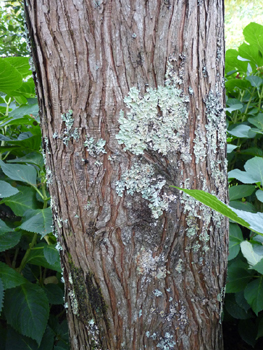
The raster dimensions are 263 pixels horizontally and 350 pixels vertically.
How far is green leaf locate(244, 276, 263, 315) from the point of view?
111cm

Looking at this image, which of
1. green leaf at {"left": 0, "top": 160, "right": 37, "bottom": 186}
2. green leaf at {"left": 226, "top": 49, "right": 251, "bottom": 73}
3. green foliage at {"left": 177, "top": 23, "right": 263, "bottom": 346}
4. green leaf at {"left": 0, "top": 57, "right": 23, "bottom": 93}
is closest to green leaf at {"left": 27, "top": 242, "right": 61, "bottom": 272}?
green leaf at {"left": 0, "top": 160, "right": 37, "bottom": 186}

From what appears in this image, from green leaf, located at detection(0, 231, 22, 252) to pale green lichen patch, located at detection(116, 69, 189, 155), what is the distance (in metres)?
0.64

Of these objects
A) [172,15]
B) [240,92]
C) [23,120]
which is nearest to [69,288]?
[23,120]

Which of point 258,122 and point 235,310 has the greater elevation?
point 258,122

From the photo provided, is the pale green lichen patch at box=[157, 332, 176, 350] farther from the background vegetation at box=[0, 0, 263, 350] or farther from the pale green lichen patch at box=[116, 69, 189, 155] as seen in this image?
the pale green lichen patch at box=[116, 69, 189, 155]

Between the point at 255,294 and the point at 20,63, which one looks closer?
the point at 255,294

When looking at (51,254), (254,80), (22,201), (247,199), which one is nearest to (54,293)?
(51,254)

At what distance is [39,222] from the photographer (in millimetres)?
990

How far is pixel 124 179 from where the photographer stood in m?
0.76

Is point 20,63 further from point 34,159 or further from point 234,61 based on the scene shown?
point 234,61

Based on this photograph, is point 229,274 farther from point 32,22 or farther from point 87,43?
point 32,22

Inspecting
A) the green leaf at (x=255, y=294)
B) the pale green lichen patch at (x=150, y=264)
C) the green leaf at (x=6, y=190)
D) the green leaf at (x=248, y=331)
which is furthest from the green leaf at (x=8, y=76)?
the green leaf at (x=248, y=331)

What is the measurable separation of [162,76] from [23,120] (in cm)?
71

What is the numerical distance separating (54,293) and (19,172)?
0.60m
